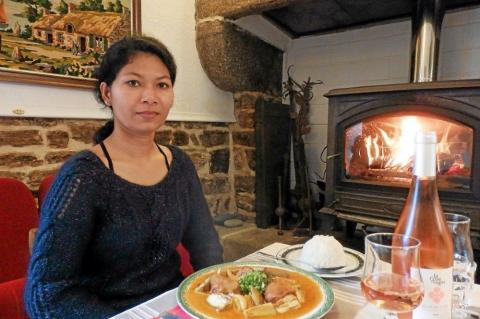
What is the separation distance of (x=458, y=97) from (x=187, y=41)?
1.64m

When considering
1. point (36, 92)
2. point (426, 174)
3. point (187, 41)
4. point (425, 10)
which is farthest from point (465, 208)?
point (36, 92)

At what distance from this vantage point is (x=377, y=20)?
96.4 inches

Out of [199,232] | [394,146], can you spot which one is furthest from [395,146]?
[199,232]

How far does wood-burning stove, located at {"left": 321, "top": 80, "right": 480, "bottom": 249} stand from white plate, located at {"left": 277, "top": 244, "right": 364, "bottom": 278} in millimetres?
1095

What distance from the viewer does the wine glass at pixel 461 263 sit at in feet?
2.09

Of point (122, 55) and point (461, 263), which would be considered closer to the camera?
point (461, 263)

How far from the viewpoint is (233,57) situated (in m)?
2.40

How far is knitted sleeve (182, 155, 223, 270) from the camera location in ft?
3.71

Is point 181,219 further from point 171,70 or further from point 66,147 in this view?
point 66,147

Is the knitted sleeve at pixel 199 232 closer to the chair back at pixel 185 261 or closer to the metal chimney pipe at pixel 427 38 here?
the chair back at pixel 185 261

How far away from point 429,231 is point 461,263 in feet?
0.29

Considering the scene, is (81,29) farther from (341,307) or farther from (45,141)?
(341,307)

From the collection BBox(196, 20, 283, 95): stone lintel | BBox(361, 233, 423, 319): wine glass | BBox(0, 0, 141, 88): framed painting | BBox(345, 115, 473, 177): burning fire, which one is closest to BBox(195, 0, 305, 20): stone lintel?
BBox(196, 20, 283, 95): stone lintel

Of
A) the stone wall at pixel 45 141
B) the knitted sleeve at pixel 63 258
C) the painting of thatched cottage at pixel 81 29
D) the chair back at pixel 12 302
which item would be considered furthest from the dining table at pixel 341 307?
the painting of thatched cottage at pixel 81 29
